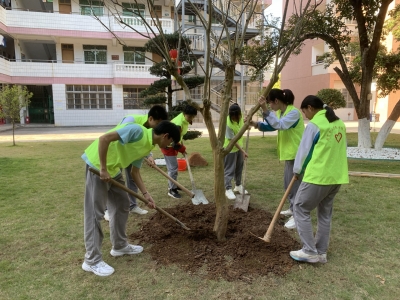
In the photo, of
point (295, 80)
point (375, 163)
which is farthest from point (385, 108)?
point (375, 163)

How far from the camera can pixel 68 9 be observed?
2028 centimetres

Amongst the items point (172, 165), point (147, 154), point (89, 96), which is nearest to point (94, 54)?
point (89, 96)

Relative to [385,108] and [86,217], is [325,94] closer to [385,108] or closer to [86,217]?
[385,108]

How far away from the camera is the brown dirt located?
2.79m

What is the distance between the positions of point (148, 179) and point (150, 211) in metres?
1.90

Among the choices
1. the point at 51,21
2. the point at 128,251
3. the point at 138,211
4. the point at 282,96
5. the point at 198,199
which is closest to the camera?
the point at 128,251

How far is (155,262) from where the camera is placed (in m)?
2.93

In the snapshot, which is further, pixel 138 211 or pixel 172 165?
pixel 172 165

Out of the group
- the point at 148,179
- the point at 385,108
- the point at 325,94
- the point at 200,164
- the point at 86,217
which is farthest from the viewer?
the point at 385,108

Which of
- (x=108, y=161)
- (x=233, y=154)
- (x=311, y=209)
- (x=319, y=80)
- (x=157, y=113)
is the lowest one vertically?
(x=311, y=209)

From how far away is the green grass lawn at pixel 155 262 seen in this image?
2479mm

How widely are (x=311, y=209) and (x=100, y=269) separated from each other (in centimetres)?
199

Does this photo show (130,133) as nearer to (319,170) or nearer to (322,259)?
(319,170)

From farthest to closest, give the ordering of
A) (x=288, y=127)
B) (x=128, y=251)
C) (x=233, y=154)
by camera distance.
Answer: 1. (x=233, y=154)
2. (x=288, y=127)
3. (x=128, y=251)
